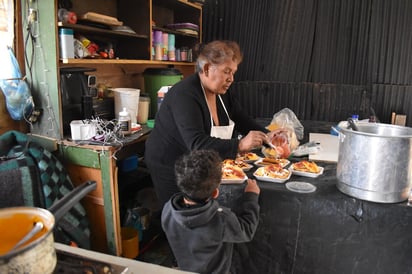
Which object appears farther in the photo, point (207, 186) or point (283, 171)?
point (283, 171)

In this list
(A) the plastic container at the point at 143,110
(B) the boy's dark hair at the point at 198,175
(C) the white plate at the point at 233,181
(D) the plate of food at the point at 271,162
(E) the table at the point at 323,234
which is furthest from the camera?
(A) the plastic container at the point at 143,110

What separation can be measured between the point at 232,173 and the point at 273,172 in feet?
0.67

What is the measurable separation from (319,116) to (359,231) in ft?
6.27

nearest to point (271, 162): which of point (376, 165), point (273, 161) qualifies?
point (273, 161)

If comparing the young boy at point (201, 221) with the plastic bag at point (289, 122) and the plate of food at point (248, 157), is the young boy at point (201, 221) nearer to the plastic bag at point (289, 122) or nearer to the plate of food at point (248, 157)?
the plate of food at point (248, 157)

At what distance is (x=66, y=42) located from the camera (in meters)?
1.94

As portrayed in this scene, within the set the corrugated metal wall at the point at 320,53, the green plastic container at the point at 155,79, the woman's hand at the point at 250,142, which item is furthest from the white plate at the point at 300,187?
the corrugated metal wall at the point at 320,53

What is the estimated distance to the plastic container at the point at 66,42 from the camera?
1925 mm

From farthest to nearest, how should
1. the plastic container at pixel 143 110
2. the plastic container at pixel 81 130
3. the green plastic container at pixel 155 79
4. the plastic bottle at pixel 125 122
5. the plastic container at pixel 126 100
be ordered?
the green plastic container at pixel 155 79 → the plastic container at pixel 143 110 → the plastic container at pixel 126 100 → the plastic bottle at pixel 125 122 → the plastic container at pixel 81 130

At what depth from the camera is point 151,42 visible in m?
2.64

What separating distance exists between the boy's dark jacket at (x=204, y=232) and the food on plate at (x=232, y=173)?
0.81ft

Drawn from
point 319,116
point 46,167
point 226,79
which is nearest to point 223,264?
point 226,79

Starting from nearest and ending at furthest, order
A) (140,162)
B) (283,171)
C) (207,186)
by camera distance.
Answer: (207,186)
(283,171)
(140,162)

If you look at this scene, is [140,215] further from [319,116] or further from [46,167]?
[319,116]
